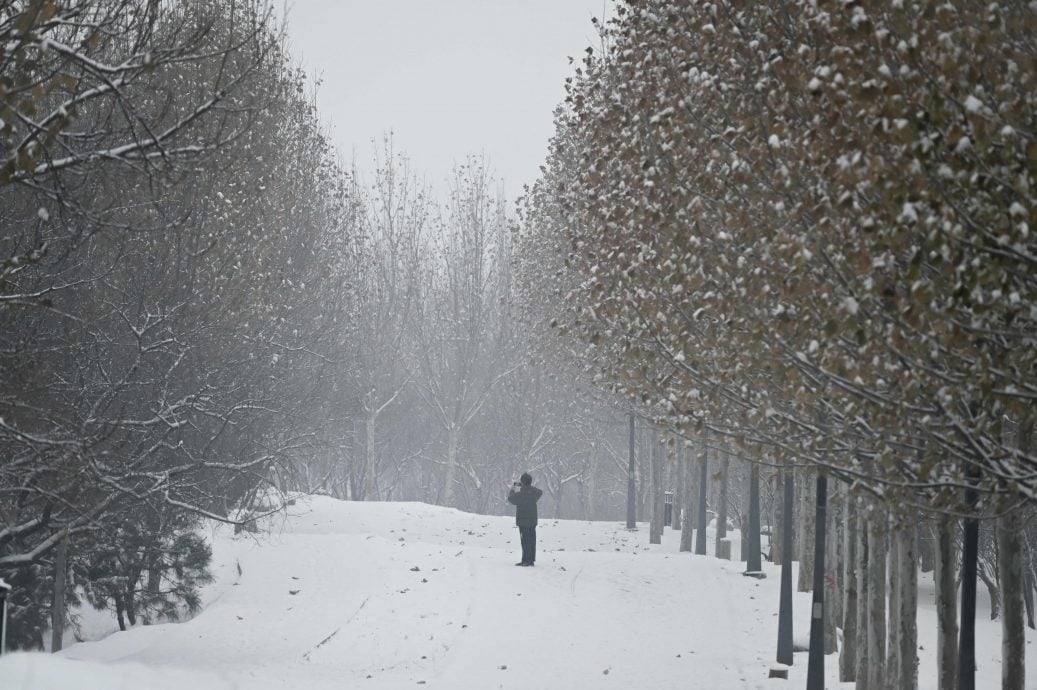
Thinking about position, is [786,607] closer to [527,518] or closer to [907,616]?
[907,616]

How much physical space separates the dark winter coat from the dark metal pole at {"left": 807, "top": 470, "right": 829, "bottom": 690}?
408 inches

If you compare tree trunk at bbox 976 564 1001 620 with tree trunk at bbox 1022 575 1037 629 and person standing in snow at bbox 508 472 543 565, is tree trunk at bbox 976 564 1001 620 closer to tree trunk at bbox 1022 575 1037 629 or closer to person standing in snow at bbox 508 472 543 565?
tree trunk at bbox 1022 575 1037 629

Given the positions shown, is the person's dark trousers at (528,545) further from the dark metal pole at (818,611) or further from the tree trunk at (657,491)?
the dark metal pole at (818,611)

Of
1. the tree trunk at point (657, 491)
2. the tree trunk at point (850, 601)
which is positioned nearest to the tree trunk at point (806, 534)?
the tree trunk at point (850, 601)

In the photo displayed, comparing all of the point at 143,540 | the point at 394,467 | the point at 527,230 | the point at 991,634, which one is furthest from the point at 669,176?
the point at 394,467

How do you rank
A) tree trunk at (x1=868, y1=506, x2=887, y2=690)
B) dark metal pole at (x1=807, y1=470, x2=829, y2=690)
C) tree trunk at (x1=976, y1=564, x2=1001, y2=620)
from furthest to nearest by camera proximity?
tree trunk at (x1=976, y1=564, x2=1001, y2=620)
dark metal pole at (x1=807, y1=470, x2=829, y2=690)
tree trunk at (x1=868, y1=506, x2=887, y2=690)

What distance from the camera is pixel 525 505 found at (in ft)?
79.7


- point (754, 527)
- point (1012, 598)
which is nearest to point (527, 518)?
point (754, 527)

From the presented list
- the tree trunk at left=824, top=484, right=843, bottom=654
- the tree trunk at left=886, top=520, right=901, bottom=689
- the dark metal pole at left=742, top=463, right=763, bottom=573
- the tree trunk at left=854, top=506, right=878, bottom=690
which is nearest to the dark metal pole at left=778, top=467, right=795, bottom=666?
the tree trunk at left=824, top=484, right=843, bottom=654

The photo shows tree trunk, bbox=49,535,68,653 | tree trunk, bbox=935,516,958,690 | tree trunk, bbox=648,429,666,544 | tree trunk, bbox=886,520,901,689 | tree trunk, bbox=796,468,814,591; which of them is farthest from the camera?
tree trunk, bbox=648,429,666,544

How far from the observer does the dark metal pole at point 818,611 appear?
45.9 feet

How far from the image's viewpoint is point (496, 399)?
187 feet

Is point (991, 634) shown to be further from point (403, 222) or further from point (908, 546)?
point (403, 222)

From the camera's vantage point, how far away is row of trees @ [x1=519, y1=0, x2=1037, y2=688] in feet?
22.5
